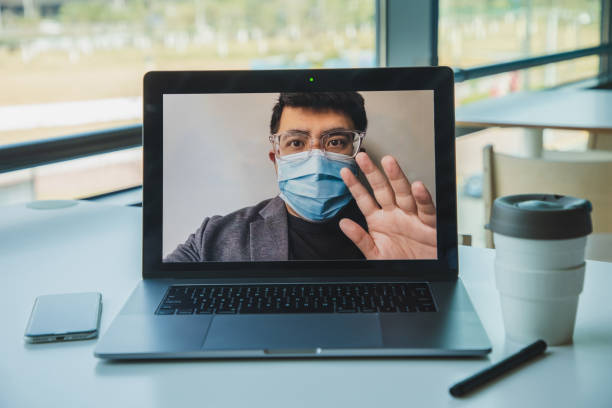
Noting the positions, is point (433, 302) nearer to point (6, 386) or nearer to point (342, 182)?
point (342, 182)

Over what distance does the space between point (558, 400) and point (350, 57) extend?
292 centimetres

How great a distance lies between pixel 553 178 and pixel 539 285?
1242 mm

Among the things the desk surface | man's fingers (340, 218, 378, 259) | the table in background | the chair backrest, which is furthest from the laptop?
the desk surface

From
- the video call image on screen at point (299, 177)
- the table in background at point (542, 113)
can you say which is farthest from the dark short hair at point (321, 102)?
the table in background at point (542, 113)

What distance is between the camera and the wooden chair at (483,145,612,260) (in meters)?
1.82

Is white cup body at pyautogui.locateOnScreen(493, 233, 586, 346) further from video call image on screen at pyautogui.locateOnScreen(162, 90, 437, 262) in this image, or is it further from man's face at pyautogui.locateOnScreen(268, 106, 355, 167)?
man's face at pyautogui.locateOnScreen(268, 106, 355, 167)

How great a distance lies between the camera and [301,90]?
0.96 meters

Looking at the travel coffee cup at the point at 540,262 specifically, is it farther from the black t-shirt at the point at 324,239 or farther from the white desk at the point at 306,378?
the black t-shirt at the point at 324,239

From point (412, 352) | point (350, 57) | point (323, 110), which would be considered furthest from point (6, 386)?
point (350, 57)

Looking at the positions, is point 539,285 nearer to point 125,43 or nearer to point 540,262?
point 540,262

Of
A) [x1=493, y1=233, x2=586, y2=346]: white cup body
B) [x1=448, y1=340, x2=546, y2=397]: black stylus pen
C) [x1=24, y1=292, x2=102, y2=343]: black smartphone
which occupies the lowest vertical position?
[x1=448, y1=340, x2=546, y2=397]: black stylus pen

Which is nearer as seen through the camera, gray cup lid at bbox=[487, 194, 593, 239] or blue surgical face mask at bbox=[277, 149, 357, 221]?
gray cup lid at bbox=[487, 194, 593, 239]

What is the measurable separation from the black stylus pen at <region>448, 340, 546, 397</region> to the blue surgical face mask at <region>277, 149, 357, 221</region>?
0.33 metres

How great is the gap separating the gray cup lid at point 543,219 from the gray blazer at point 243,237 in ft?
1.09
